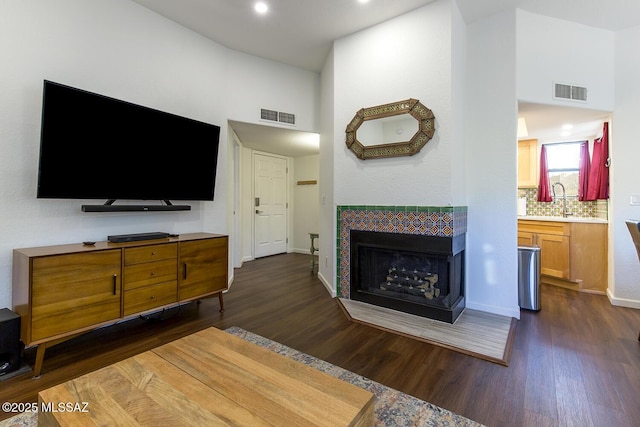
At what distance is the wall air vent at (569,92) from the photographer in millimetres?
2945

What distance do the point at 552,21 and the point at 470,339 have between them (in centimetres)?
331

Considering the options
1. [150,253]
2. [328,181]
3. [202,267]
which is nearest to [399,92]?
[328,181]

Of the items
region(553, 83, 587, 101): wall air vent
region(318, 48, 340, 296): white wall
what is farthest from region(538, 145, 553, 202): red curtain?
region(318, 48, 340, 296): white wall

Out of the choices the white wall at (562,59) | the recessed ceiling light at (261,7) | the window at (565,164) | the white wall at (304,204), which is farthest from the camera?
the white wall at (304,204)

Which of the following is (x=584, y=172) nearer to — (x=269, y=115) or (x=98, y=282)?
(x=269, y=115)

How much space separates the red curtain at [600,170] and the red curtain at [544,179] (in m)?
0.45

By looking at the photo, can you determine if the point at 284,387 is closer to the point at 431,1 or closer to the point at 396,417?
the point at 396,417

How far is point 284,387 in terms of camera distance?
3.51ft

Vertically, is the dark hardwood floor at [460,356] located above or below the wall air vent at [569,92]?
below

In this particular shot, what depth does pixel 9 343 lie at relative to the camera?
5.71 ft

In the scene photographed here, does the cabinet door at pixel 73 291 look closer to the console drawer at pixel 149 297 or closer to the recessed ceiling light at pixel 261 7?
the console drawer at pixel 149 297

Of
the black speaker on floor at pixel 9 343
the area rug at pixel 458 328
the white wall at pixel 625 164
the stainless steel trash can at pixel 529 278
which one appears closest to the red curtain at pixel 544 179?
the white wall at pixel 625 164

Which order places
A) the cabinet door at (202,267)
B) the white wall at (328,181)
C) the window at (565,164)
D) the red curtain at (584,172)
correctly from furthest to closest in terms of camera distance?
1. the window at (565,164)
2. the red curtain at (584,172)
3. the white wall at (328,181)
4. the cabinet door at (202,267)

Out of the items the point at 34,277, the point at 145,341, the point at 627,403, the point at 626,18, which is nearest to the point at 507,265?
the point at 627,403
